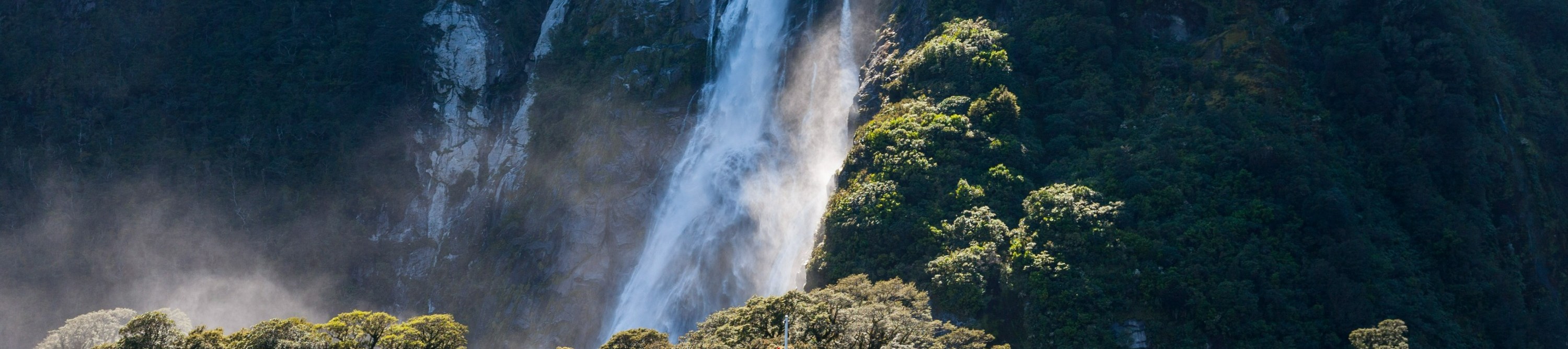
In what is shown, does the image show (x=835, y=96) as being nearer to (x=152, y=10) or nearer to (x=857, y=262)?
(x=857, y=262)

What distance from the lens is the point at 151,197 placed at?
57062 mm

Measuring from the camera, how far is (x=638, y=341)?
31219mm

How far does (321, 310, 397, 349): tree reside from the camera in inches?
1195

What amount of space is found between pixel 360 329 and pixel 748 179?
19.1 m

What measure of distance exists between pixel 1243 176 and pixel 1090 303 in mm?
6557

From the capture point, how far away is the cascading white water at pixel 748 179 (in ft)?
146

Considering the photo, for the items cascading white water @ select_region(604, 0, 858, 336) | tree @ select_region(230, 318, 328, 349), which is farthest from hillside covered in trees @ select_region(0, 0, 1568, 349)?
cascading white water @ select_region(604, 0, 858, 336)

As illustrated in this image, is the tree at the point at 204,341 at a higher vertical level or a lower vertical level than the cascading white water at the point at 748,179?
lower

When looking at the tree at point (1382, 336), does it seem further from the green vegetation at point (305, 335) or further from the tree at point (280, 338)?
the tree at point (280, 338)

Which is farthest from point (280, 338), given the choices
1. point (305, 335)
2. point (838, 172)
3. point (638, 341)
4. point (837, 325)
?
point (838, 172)

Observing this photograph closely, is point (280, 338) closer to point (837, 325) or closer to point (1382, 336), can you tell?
point (837, 325)

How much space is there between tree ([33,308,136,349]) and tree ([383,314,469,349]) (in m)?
13.6

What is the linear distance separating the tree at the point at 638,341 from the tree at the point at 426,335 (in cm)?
359

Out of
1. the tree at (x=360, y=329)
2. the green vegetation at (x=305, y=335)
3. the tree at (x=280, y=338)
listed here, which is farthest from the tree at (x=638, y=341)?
the tree at (x=280, y=338)
